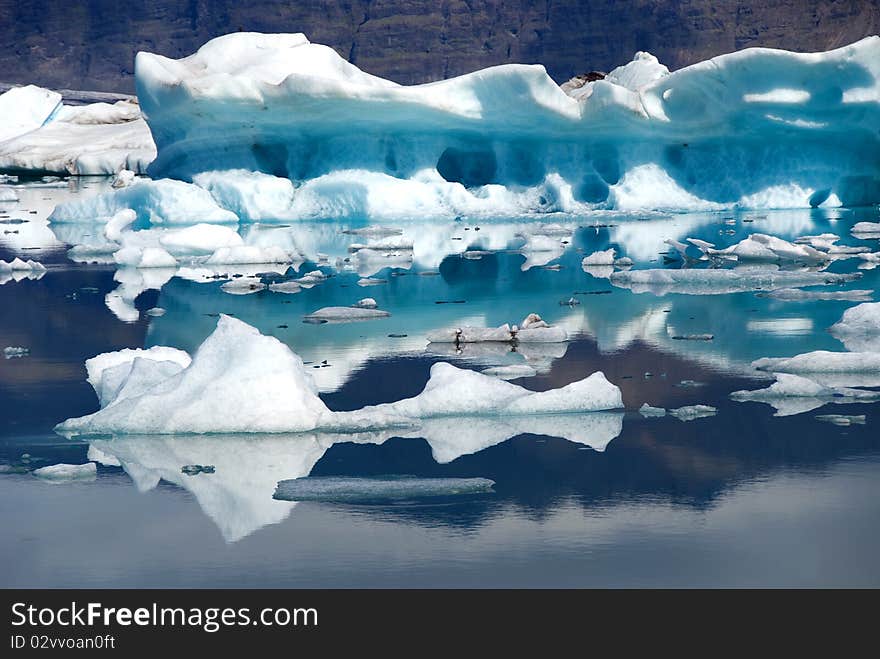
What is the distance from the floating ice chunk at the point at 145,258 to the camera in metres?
10.2

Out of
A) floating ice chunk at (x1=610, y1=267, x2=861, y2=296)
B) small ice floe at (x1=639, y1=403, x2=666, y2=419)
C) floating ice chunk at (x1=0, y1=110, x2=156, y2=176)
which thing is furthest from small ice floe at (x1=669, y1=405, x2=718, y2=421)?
floating ice chunk at (x1=0, y1=110, x2=156, y2=176)

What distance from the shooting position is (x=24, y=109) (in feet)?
105

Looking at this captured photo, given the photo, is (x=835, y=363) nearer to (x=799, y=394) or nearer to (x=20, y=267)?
(x=799, y=394)

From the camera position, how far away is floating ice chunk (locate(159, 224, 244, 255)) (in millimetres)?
11016

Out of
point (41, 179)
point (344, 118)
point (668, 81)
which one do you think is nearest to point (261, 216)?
point (344, 118)

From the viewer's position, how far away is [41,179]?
27.7 m

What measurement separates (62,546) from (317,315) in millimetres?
3735

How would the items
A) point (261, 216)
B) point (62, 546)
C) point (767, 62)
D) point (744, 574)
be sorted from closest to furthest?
point (744, 574), point (62, 546), point (767, 62), point (261, 216)

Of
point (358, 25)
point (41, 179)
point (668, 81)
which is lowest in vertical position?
point (41, 179)

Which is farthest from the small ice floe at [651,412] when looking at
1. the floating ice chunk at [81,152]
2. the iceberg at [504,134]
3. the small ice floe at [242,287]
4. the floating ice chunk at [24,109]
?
the floating ice chunk at [24,109]

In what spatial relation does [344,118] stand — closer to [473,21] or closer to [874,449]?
[874,449]

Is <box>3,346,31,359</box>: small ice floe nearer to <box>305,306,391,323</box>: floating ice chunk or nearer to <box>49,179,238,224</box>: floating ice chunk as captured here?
<box>305,306,391,323</box>: floating ice chunk

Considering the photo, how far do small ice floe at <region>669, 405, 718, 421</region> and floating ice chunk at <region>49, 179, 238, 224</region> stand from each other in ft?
32.3

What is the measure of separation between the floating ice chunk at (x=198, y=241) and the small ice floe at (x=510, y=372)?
610cm
